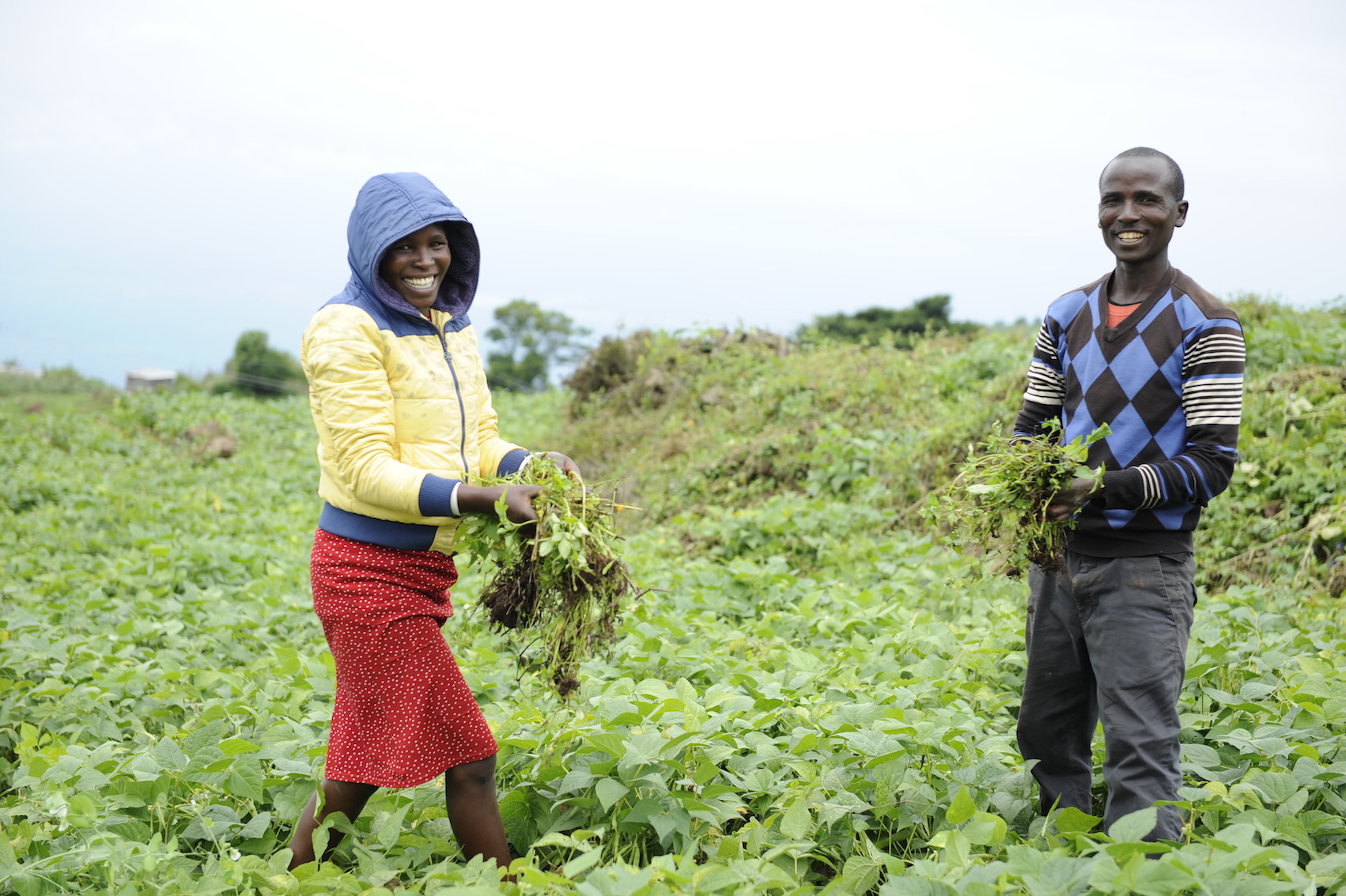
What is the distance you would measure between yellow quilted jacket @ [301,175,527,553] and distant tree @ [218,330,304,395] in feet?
53.5

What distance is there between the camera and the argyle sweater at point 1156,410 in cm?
248

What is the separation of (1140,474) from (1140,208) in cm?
71

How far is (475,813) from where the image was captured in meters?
2.64

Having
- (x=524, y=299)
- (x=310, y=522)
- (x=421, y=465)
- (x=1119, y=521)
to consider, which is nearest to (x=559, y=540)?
(x=421, y=465)

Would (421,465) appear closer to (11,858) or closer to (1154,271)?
(11,858)

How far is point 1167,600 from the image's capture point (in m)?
2.57

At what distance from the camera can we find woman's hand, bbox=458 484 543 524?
2.49 m

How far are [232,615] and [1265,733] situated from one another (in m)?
4.72

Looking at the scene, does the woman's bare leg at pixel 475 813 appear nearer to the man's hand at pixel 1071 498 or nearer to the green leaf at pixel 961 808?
the green leaf at pixel 961 808

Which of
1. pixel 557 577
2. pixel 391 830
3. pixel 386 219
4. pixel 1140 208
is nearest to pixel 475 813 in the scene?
pixel 391 830

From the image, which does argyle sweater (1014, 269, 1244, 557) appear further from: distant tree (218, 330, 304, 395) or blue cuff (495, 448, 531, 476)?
distant tree (218, 330, 304, 395)

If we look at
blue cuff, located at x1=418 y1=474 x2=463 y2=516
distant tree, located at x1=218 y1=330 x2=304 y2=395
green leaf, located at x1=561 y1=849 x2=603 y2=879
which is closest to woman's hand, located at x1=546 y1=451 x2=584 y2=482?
blue cuff, located at x1=418 y1=474 x2=463 y2=516

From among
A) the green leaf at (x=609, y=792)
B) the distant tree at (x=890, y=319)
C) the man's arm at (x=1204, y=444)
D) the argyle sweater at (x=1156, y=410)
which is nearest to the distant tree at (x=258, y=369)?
the distant tree at (x=890, y=319)

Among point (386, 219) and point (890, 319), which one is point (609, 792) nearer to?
point (386, 219)
